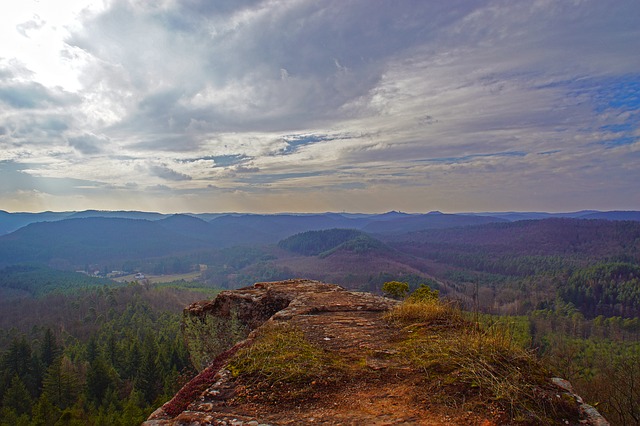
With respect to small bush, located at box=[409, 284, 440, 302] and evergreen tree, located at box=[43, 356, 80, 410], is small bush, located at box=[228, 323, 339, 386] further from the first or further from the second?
evergreen tree, located at box=[43, 356, 80, 410]

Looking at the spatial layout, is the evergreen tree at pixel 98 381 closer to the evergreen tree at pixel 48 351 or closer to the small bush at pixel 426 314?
the evergreen tree at pixel 48 351

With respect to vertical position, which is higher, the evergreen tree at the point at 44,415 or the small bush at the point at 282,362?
the small bush at the point at 282,362

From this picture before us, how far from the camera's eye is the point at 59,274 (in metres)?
199

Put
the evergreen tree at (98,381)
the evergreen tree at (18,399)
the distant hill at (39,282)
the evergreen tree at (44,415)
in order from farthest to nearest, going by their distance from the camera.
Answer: the distant hill at (39,282) → the evergreen tree at (98,381) → the evergreen tree at (18,399) → the evergreen tree at (44,415)

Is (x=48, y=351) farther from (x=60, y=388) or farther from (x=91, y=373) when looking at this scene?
(x=91, y=373)

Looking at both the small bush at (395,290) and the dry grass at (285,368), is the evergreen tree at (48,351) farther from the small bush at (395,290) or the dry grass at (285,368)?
the dry grass at (285,368)

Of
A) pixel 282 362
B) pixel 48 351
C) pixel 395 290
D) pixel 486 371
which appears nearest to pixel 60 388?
pixel 48 351

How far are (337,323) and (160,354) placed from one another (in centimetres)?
5110

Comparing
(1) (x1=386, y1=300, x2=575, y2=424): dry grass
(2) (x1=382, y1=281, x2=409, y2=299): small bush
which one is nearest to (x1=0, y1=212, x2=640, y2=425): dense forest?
(1) (x1=386, y1=300, x2=575, y2=424): dry grass

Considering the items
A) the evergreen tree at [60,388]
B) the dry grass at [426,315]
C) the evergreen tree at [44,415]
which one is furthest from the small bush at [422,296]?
the evergreen tree at [60,388]

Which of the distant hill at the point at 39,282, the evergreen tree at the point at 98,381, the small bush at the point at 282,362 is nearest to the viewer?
the small bush at the point at 282,362

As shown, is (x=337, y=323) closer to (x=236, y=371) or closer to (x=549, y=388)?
(x=236, y=371)

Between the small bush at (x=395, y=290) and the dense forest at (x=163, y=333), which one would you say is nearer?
the small bush at (x=395, y=290)

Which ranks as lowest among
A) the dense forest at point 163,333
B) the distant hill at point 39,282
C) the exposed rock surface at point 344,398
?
the distant hill at point 39,282
